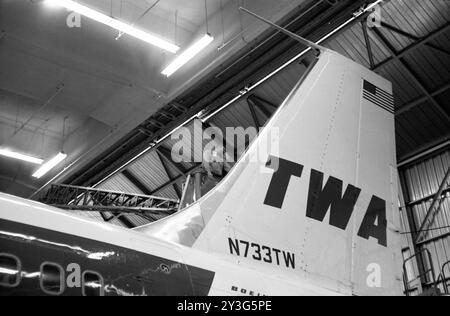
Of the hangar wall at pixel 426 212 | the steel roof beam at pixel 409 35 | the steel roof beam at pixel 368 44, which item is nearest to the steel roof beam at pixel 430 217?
the hangar wall at pixel 426 212

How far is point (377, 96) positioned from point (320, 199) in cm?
175

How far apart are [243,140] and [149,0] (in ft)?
23.8

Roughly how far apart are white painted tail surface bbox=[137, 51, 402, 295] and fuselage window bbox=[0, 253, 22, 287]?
1.67m

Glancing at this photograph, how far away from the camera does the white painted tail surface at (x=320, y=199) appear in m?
4.84

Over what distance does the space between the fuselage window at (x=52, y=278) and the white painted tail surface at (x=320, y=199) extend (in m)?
1.42

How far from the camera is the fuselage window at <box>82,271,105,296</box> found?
3.42 meters

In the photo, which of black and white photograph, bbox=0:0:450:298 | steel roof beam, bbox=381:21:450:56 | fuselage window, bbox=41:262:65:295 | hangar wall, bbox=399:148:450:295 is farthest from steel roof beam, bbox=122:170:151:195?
fuselage window, bbox=41:262:65:295

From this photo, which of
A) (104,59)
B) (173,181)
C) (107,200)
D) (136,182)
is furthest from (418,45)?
(136,182)

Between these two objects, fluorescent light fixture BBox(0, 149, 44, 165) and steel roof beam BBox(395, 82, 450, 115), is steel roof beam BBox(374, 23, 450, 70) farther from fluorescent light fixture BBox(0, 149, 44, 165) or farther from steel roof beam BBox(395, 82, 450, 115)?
fluorescent light fixture BBox(0, 149, 44, 165)

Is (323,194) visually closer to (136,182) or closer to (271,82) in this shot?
(271,82)

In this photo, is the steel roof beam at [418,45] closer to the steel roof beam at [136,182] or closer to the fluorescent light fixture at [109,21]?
the fluorescent light fixture at [109,21]

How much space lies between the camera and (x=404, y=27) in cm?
1530

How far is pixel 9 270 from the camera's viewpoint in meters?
3.11
